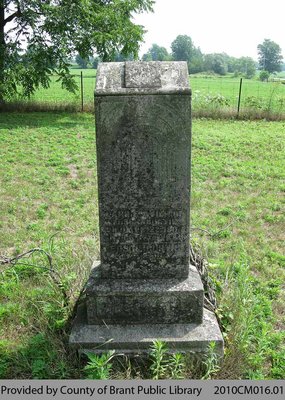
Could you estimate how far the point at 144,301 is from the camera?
324cm

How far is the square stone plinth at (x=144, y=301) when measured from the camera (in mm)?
3211

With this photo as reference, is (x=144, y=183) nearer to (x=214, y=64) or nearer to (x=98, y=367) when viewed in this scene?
(x=98, y=367)

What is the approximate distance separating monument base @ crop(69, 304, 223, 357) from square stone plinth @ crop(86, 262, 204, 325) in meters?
0.06

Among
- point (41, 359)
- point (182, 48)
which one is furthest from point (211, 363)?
point (182, 48)

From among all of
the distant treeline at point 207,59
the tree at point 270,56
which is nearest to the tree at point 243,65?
the distant treeline at point 207,59

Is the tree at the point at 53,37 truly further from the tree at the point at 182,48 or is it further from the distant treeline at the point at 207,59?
the tree at the point at 182,48

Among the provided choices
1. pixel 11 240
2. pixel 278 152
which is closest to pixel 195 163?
pixel 278 152

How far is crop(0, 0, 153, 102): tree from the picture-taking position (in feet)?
51.8

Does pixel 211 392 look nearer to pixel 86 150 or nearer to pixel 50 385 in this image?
pixel 50 385

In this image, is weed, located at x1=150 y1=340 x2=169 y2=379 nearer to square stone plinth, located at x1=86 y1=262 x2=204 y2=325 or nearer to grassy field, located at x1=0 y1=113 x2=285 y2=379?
grassy field, located at x1=0 y1=113 x2=285 y2=379

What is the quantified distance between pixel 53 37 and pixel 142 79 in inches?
584

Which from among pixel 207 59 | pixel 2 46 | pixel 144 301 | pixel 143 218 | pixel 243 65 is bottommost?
pixel 144 301

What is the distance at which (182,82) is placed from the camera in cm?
290

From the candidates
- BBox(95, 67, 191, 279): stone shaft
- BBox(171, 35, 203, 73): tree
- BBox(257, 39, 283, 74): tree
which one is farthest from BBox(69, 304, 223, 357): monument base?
BBox(257, 39, 283, 74): tree
